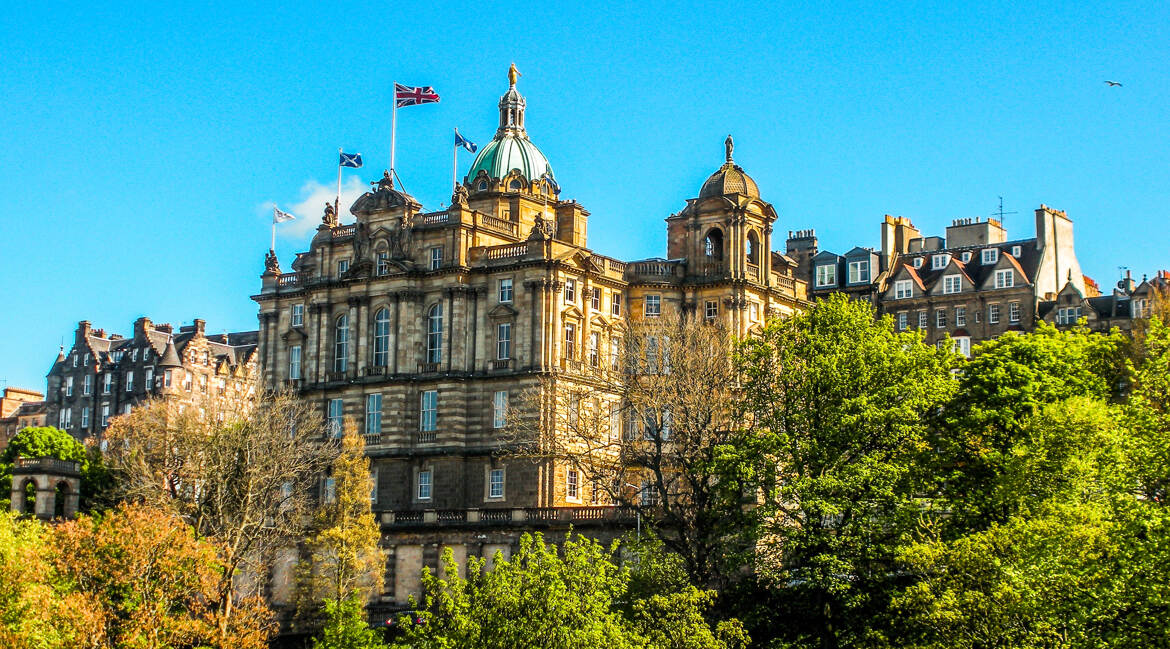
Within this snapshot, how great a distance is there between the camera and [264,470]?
8431 centimetres

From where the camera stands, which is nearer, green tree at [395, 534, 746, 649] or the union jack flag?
green tree at [395, 534, 746, 649]

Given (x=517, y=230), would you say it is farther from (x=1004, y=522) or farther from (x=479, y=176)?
(x=1004, y=522)

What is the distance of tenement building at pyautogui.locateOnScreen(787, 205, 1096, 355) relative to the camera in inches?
4395

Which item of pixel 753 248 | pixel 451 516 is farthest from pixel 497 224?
pixel 451 516

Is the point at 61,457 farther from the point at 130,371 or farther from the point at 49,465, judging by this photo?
the point at 130,371

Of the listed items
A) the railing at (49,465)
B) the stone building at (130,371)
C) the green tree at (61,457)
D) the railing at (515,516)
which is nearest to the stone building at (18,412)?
the stone building at (130,371)

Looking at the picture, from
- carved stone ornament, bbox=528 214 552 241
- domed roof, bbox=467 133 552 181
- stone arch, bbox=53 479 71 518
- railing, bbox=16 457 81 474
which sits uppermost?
domed roof, bbox=467 133 552 181

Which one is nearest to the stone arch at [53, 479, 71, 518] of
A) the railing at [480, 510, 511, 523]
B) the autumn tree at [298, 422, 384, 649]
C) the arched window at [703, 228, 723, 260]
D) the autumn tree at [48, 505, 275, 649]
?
the autumn tree at [298, 422, 384, 649]

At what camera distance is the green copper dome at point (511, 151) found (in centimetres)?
10406

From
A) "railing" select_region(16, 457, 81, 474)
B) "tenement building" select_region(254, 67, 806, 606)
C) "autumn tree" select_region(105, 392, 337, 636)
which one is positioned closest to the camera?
"autumn tree" select_region(105, 392, 337, 636)

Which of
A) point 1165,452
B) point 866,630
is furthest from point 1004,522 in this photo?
point 1165,452

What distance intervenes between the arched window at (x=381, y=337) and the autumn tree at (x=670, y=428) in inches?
443

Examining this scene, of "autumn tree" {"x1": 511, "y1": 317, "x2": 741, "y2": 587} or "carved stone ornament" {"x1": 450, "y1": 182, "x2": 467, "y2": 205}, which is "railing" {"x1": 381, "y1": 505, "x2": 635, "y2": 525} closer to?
"autumn tree" {"x1": 511, "y1": 317, "x2": 741, "y2": 587}

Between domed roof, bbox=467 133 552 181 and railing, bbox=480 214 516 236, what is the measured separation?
547cm
